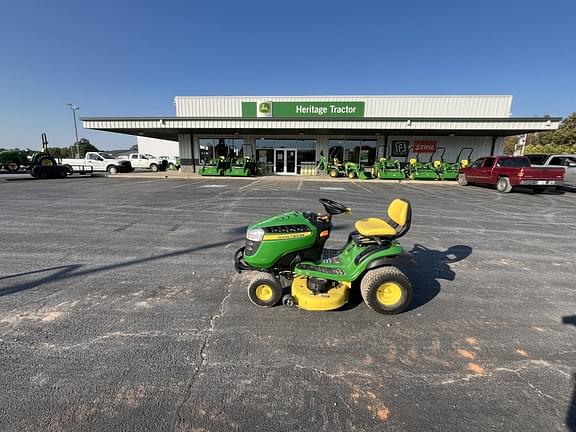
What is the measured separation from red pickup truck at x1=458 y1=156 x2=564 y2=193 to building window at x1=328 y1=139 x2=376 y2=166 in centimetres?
888

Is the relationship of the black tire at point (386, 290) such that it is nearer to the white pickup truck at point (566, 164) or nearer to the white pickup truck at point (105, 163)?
the white pickup truck at point (566, 164)

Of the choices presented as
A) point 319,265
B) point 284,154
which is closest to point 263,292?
point 319,265

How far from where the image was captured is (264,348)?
2502 mm

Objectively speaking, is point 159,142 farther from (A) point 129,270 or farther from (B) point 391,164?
(A) point 129,270

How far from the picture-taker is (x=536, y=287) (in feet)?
12.1

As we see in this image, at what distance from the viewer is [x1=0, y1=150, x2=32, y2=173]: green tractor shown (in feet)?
82.0

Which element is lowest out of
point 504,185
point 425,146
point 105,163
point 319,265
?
point 319,265

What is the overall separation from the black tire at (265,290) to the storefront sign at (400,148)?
2198 centimetres

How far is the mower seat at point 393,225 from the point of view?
3.07 metres

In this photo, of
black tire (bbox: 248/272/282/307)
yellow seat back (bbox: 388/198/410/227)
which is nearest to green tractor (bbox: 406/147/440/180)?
yellow seat back (bbox: 388/198/410/227)

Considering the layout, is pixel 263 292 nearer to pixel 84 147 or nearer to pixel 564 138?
pixel 564 138

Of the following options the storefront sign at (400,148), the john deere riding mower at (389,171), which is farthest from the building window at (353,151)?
the john deere riding mower at (389,171)

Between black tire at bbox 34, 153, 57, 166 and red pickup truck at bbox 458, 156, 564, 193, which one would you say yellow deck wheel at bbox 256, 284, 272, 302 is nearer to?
red pickup truck at bbox 458, 156, 564, 193

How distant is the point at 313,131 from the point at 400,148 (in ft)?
23.8
